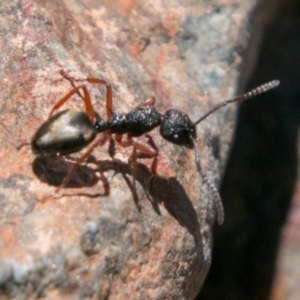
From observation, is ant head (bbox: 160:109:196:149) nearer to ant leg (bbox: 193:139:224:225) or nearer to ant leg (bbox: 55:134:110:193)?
ant leg (bbox: 193:139:224:225)

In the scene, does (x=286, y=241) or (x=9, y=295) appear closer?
(x=9, y=295)

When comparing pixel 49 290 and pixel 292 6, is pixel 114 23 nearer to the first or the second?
pixel 49 290

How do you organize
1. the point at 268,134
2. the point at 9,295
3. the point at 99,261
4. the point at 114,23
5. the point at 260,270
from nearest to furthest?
the point at 9,295, the point at 99,261, the point at 114,23, the point at 260,270, the point at 268,134

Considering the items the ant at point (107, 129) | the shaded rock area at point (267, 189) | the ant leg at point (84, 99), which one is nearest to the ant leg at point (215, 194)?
the ant at point (107, 129)

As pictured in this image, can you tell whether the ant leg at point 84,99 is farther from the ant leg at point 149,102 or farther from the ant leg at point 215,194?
the ant leg at point 215,194

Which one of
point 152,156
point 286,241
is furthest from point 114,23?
point 286,241

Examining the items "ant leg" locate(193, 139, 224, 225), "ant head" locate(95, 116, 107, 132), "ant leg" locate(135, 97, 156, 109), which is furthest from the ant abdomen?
"ant leg" locate(193, 139, 224, 225)

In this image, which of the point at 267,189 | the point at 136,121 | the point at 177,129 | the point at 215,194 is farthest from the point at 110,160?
the point at 267,189

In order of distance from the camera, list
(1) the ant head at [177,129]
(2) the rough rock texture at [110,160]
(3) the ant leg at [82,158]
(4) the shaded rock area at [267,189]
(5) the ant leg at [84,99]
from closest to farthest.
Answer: (2) the rough rock texture at [110,160], (3) the ant leg at [82,158], (5) the ant leg at [84,99], (1) the ant head at [177,129], (4) the shaded rock area at [267,189]
